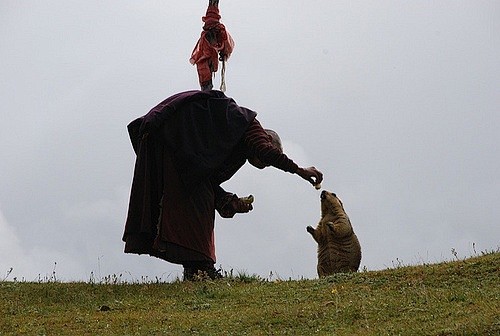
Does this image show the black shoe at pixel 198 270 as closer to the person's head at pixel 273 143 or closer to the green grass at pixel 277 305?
the green grass at pixel 277 305

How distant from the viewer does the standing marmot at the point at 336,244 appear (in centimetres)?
1250

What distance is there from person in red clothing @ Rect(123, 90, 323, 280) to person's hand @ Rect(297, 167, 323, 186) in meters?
0.01

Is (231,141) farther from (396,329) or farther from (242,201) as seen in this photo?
(396,329)

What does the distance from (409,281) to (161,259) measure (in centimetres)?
Answer: 308

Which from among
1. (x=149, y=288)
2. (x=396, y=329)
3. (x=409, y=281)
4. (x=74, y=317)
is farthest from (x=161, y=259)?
(x=396, y=329)

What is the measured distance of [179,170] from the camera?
11.4 m

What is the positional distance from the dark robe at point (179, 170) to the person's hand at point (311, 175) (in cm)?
86

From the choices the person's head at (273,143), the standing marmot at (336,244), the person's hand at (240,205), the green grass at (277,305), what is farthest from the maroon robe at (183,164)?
the standing marmot at (336,244)

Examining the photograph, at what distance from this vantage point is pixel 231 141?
11.4 meters

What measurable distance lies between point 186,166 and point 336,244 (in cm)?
255

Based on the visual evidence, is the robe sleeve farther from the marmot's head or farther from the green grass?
the marmot's head

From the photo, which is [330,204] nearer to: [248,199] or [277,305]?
[248,199]

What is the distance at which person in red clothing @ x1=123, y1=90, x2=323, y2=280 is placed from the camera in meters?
11.3

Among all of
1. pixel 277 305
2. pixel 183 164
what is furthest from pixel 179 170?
pixel 277 305
